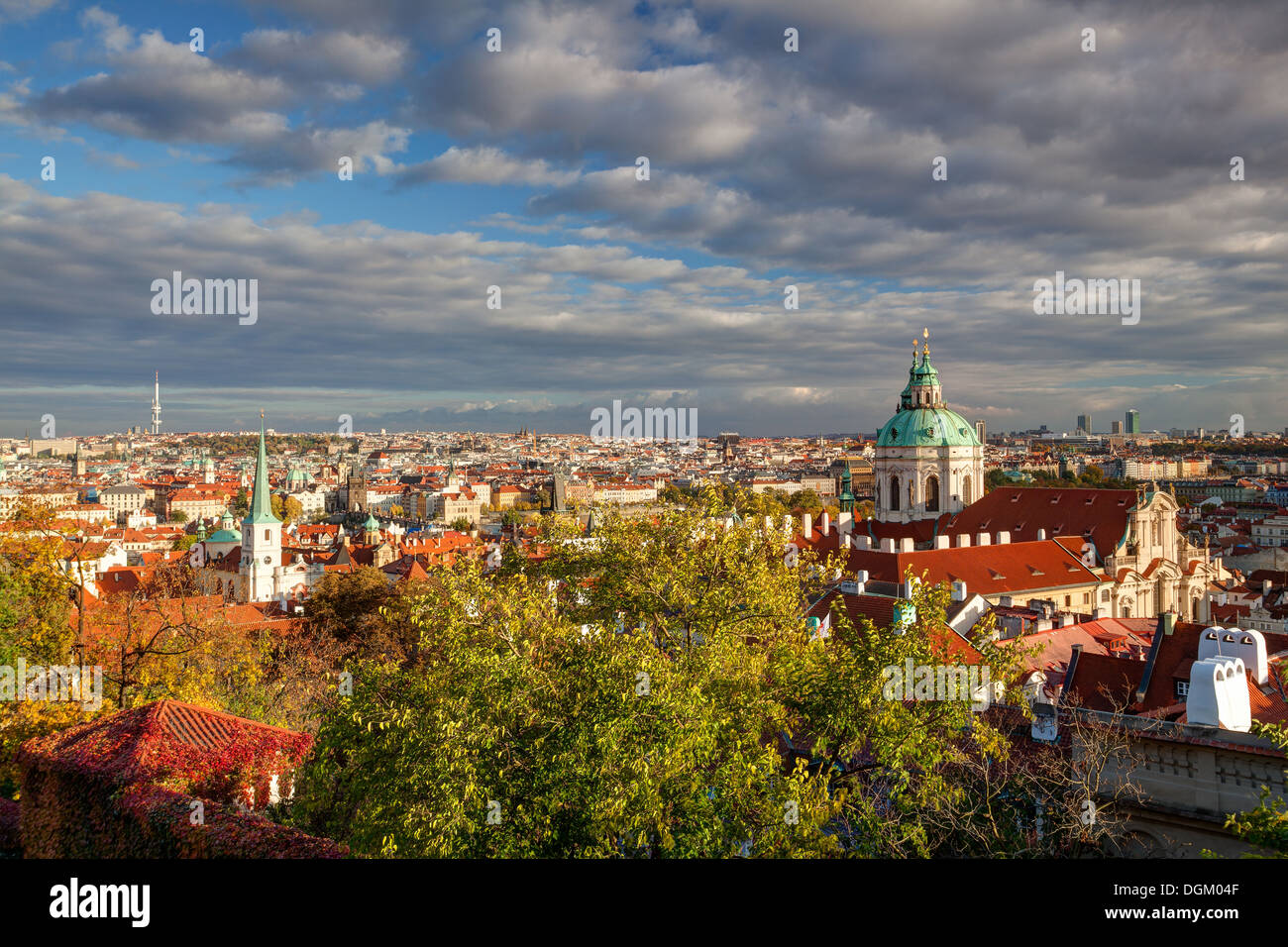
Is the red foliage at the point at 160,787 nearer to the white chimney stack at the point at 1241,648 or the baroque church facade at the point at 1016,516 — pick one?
the white chimney stack at the point at 1241,648

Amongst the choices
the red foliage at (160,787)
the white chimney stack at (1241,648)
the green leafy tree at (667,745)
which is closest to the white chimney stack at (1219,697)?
the green leafy tree at (667,745)

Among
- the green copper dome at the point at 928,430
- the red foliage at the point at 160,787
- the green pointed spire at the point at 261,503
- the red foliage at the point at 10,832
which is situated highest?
the green copper dome at the point at 928,430

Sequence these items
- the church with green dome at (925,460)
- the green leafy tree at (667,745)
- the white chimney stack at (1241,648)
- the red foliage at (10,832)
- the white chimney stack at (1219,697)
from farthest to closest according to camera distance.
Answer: the church with green dome at (925,460), the white chimney stack at (1241,648), the red foliage at (10,832), the white chimney stack at (1219,697), the green leafy tree at (667,745)

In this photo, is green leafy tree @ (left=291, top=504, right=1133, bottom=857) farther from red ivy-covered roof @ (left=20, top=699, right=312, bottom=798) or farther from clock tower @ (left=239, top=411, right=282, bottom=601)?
clock tower @ (left=239, top=411, right=282, bottom=601)

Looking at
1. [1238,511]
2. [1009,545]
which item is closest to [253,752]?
[1009,545]

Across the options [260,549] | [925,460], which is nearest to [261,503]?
[260,549]
